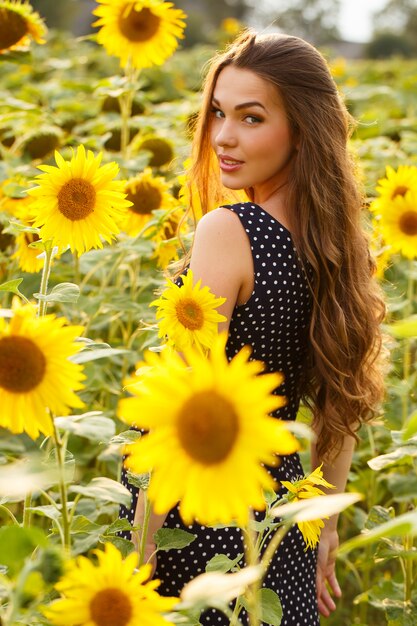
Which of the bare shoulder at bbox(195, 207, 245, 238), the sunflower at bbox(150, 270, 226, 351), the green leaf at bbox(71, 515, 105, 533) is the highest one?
the bare shoulder at bbox(195, 207, 245, 238)

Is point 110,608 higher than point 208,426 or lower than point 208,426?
lower

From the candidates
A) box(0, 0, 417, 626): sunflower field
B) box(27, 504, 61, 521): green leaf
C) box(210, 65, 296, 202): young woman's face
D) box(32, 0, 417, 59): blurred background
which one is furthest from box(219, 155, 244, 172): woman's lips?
box(32, 0, 417, 59): blurred background

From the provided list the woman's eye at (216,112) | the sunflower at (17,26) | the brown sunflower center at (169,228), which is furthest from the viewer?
the sunflower at (17,26)

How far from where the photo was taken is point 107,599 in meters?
0.96

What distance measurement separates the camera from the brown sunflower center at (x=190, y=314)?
4.85 feet

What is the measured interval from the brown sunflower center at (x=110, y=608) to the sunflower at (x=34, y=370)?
0.20m

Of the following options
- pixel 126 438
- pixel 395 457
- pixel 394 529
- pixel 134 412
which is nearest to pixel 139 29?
pixel 395 457

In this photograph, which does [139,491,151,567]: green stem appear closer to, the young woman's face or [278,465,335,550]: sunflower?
[278,465,335,550]: sunflower

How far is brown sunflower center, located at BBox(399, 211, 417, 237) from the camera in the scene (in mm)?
2389

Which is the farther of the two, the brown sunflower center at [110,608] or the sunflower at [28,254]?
the sunflower at [28,254]

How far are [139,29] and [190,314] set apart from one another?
144cm

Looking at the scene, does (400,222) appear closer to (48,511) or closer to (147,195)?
(147,195)

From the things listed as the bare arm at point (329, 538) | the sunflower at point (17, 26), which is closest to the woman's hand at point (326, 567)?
the bare arm at point (329, 538)

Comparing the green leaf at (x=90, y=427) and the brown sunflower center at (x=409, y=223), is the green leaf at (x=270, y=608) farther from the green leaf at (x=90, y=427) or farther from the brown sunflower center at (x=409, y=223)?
the brown sunflower center at (x=409, y=223)
